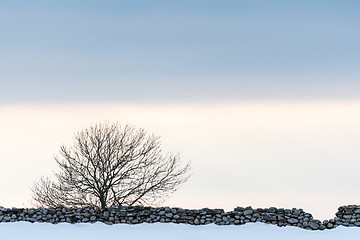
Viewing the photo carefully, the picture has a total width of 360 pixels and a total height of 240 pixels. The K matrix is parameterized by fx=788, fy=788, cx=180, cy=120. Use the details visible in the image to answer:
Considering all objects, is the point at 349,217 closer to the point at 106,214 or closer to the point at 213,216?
the point at 213,216

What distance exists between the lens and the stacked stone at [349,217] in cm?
2852

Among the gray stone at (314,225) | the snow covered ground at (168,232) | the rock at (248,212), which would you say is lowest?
the snow covered ground at (168,232)

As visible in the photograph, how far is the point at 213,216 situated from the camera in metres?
28.8

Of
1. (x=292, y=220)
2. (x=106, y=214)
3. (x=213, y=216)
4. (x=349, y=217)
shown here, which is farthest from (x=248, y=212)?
(x=106, y=214)

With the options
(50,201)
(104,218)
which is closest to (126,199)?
(50,201)

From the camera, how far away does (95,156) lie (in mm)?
40094

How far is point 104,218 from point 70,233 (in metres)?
1.44

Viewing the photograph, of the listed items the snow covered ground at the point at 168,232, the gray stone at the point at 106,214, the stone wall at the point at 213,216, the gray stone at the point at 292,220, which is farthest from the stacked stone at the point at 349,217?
the gray stone at the point at 106,214

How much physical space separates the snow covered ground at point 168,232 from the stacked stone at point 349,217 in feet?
1.02

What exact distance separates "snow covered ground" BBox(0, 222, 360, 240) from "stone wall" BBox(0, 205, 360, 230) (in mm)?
248

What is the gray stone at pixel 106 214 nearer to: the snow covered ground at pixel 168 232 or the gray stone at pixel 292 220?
the snow covered ground at pixel 168 232

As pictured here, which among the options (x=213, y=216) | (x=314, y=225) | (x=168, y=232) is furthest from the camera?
(x=213, y=216)

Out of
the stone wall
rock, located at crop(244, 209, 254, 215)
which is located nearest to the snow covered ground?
the stone wall

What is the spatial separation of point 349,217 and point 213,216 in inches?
194
